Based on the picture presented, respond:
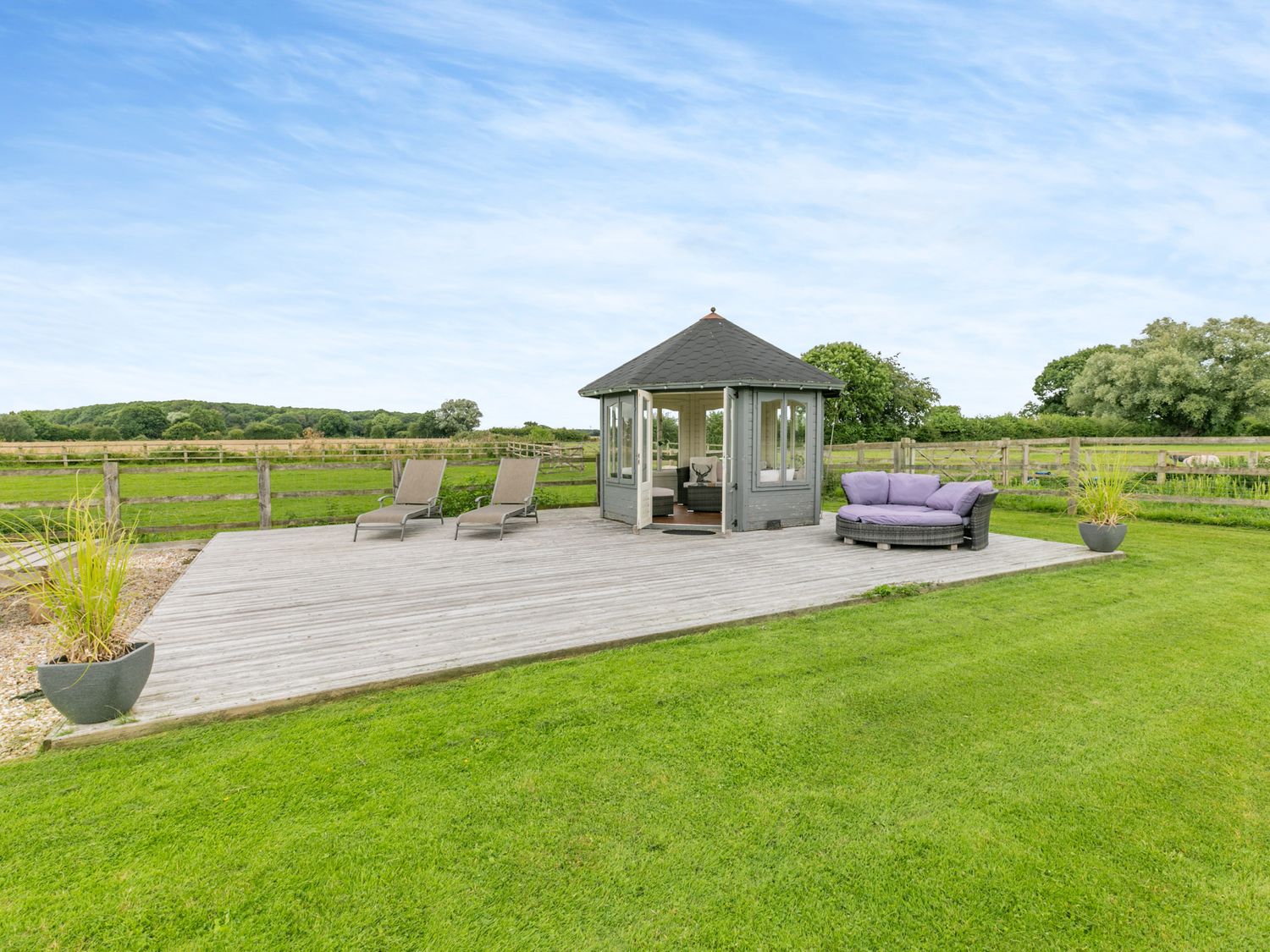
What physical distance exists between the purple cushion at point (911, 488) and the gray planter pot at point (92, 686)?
25.3ft

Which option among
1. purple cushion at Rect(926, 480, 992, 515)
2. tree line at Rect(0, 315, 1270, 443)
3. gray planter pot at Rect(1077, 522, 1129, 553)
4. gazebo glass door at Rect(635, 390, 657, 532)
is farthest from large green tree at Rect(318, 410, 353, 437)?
gray planter pot at Rect(1077, 522, 1129, 553)

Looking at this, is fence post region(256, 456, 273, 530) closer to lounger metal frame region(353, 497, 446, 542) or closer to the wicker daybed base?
lounger metal frame region(353, 497, 446, 542)

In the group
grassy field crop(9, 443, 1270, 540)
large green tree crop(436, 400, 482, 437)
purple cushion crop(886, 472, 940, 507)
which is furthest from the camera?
large green tree crop(436, 400, 482, 437)

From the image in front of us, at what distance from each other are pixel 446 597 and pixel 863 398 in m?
30.3

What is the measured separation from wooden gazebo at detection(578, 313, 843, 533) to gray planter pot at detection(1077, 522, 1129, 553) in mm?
3367

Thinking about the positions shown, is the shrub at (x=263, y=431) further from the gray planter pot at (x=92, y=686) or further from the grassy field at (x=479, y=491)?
the gray planter pot at (x=92, y=686)

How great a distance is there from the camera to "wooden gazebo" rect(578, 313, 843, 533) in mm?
8484

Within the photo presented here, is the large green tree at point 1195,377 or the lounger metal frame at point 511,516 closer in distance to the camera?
the lounger metal frame at point 511,516

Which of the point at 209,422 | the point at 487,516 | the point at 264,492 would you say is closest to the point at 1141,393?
the point at 487,516

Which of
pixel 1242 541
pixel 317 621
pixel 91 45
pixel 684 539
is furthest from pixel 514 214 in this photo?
pixel 1242 541

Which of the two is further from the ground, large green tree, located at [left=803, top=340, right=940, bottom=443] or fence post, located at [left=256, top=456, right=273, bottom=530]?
large green tree, located at [left=803, top=340, right=940, bottom=443]

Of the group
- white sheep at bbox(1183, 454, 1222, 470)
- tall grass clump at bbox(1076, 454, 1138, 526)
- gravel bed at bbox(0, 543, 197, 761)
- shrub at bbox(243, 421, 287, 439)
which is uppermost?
shrub at bbox(243, 421, 287, 439)

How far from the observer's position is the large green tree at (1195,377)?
81.0 ft

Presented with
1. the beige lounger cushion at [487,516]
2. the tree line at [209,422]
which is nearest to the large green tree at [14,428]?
the tree line at [209,422]
